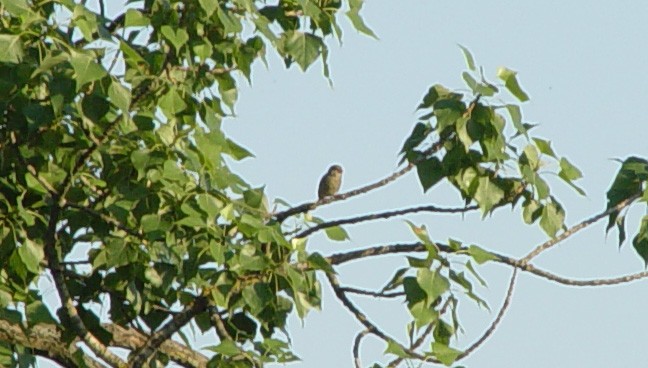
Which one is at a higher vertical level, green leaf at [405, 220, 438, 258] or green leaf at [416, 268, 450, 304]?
green leaf at [405, 220, 438, 258]

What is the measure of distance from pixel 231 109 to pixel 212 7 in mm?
1003

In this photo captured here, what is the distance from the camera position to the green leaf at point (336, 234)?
5121 millimetres

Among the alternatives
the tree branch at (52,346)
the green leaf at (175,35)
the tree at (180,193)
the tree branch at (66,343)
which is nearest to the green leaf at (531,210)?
the tree at (180,193)

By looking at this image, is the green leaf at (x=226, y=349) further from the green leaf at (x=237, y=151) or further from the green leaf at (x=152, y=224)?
the green leaf at (x=237, y=151)

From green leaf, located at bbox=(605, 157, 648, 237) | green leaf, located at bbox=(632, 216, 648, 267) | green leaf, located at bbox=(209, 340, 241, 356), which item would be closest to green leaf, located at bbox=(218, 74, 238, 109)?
green leaf, located at bbox=(209, 340, 241, 356)

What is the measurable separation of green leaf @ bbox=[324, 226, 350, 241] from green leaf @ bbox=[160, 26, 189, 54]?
0.89m

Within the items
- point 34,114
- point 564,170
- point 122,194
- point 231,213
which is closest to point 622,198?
point 564,170

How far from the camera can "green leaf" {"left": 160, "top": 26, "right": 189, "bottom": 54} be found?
5145 mm

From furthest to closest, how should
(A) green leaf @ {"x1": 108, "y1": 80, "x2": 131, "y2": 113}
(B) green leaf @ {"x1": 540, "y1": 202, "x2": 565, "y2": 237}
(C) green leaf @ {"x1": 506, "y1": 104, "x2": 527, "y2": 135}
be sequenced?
(B) green leaf @ {"x1": 540, "y1": 202, "x2": 565, "y2": 237} → (C) green leaf @ {"x1": 506, "y1": 104, "x2": 527, "y2": 135} → (A) green leaf @ {"x1": 108, "y1": 80, "x2": 131, "y2": 113}

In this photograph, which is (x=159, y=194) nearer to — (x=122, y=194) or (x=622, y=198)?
(x=122, y=194)

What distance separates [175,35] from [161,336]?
128cm

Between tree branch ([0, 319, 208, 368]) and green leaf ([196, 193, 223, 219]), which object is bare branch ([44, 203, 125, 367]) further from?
green leaf ([196, 193, 223, 219])

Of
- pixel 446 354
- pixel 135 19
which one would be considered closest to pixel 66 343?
pixel 135 19

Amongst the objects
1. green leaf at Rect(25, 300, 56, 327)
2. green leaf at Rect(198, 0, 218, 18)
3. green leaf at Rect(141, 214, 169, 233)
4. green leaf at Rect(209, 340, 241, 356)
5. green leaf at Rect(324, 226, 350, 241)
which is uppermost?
green leaf at Rect(198, 0, 218, 18)
